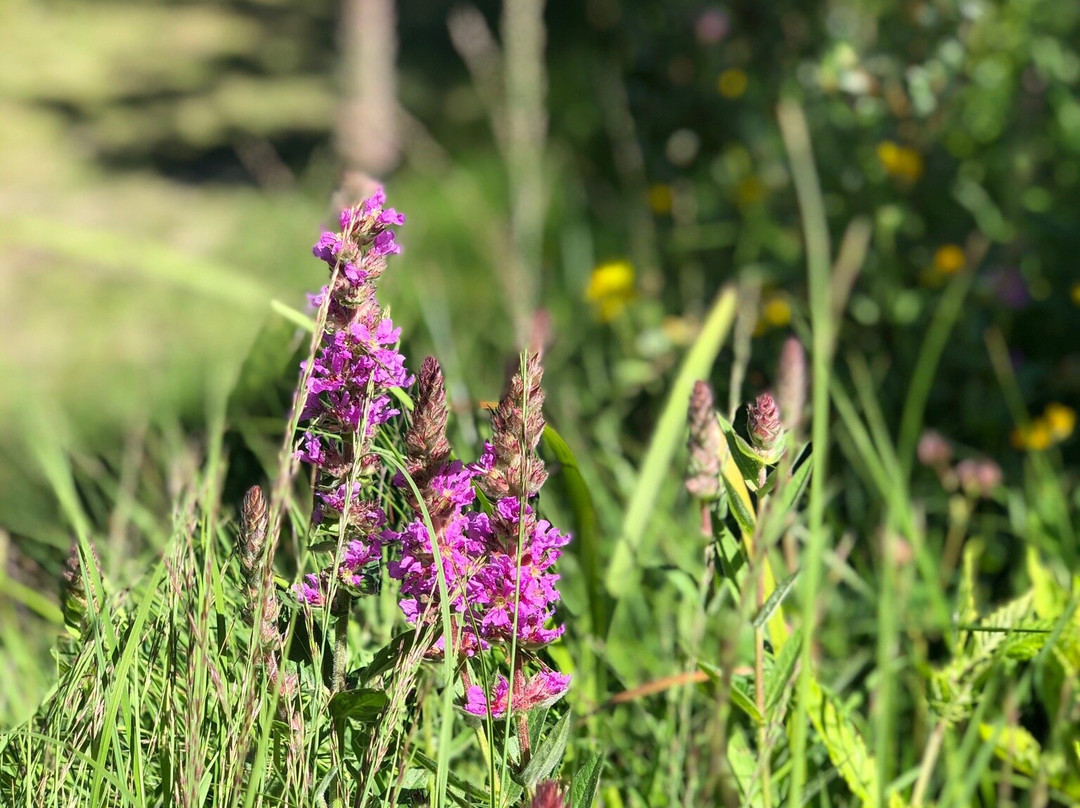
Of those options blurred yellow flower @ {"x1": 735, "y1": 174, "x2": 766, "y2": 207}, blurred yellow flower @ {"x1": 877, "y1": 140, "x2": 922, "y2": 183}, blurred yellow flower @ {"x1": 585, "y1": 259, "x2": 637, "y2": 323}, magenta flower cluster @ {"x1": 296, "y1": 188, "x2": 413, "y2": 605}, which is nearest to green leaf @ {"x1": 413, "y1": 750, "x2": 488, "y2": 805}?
magenta flower cluster @ {"x1": 296, "y1": 188, "x2": 413, "y2": 605}

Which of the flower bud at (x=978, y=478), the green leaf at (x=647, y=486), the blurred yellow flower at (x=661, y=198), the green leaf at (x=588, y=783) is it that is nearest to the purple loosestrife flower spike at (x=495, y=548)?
the green leaf at (x=588, y=783)

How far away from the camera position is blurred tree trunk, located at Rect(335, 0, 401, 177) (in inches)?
97.4

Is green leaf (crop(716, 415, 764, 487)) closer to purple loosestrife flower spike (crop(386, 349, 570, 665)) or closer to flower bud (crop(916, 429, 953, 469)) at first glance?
purple loosestrife flower spike (crop(386, 349, 570, 665))

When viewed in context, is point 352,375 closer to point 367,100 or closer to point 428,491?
point 428,491

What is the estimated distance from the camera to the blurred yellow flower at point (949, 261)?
2.15m

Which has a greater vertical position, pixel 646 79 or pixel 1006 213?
pixel 646 79

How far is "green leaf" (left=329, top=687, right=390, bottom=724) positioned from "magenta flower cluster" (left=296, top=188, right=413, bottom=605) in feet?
0.26

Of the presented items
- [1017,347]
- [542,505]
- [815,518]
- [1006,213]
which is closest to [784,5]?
Answer: [1006,213]

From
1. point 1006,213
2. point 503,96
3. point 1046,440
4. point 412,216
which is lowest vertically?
point 1046,440

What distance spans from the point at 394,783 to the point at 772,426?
40cm

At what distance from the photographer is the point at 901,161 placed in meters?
2.22

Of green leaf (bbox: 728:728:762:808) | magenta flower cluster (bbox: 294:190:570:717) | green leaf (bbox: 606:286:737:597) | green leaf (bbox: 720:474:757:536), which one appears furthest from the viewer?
green leaf (bbox: 606:286:737:597)

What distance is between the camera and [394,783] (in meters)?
0.85

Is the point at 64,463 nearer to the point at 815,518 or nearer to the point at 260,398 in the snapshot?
the point at 260,398
